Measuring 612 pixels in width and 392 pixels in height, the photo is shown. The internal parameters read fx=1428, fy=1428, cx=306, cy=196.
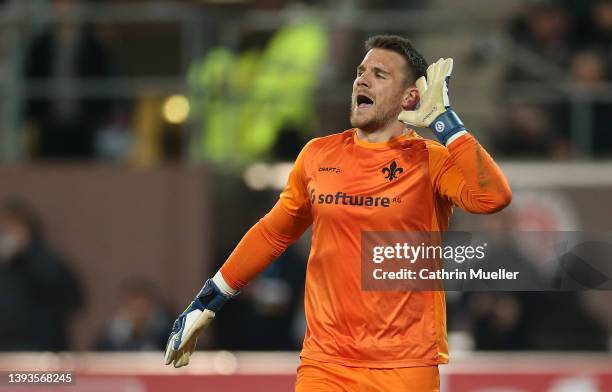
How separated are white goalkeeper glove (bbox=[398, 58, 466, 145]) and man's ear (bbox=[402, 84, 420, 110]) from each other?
5.5 inches

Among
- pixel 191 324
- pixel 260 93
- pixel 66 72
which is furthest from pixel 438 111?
pixel 66 72

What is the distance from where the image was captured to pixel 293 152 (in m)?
11.6

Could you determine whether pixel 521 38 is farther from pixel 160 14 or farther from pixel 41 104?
pixel 41 104

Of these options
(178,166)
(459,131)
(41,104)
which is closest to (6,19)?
(41,104)

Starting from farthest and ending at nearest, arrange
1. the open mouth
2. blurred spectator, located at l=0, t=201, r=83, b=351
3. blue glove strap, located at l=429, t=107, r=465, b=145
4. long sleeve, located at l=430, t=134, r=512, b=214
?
blurred spectator, located at l=0, t=201, r=83, b=351 < the open mouth < blue glove strap, located at l=429, t=107, r=465, b=145 < long sleeve, located at l=430, t=134, r=512, b=214

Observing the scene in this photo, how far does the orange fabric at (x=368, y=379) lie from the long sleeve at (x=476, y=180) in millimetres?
729

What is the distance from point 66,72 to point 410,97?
618cm

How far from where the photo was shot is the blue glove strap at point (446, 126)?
19.2 ft

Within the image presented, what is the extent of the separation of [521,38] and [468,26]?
50 centimetres

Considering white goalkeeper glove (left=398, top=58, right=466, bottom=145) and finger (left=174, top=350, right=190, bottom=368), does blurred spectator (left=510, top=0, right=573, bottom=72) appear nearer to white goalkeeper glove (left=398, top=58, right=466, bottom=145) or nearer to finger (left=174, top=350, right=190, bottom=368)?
white goalkeeper glove (left=398, top=58, right=466, bottom=145)

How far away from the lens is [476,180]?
575 centimetres

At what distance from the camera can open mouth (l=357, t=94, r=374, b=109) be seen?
6.09 meters

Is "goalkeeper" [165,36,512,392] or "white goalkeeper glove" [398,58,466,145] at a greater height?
"white goalkeeper glove" [398,58,466,145]

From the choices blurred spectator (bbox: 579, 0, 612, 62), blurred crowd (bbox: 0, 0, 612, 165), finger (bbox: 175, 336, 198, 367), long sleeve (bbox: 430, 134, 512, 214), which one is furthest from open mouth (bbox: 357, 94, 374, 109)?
blurred spectator (bbox: 579, 0, 612, 62)
